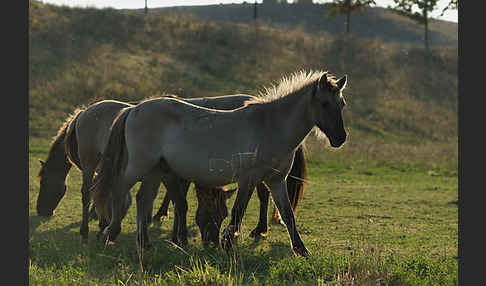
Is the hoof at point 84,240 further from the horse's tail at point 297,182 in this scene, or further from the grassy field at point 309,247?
the horse's tail at point 297,182

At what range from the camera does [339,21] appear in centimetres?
8975

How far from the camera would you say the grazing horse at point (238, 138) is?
6.31 metres

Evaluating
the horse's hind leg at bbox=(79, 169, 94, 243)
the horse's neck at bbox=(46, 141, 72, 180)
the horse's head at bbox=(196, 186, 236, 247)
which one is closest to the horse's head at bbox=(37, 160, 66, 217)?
the horse's neck at bbox=(46, 141, 72, 180)

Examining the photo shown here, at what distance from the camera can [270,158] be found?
6375mm

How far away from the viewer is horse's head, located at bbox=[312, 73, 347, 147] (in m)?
6.22

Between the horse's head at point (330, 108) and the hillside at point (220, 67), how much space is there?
16359 millimetres

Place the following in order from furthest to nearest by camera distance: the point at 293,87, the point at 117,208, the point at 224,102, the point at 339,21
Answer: the point at 339,21 → the point at 224,102 → the point at 117,208 → the point at 293,87

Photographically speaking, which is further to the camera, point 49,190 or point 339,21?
point 339,21

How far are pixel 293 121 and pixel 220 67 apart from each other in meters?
30.4

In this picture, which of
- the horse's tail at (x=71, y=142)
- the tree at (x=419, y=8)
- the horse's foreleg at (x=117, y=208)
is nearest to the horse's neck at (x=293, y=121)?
the horse's foreleg at (x=117, y=208)

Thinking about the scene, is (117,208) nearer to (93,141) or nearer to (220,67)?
(93,141)

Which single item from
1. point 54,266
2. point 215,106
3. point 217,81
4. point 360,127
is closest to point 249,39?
point 217,81

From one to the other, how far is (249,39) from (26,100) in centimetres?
3782

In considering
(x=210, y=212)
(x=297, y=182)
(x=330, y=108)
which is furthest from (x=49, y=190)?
(x=330, y=108)
